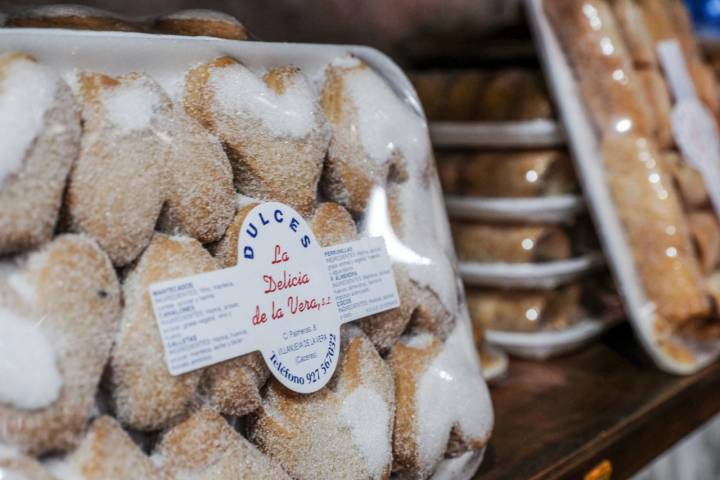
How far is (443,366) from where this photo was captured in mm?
691

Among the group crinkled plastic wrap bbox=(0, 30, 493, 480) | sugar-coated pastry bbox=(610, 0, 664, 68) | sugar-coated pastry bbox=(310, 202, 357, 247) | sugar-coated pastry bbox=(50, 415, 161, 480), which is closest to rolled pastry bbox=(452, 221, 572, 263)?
sugar-coated pastry bbox=(610, 0, 664, 68)

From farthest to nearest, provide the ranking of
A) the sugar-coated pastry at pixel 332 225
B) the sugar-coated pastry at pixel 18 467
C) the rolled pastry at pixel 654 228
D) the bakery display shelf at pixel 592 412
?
the rolled pastry at pixel 654 228 < the bakery display shelf at pixel 592 412 < the sugar-coated pastry at pixel 332 225 < the sugar-coated pastry at pixel 18 467

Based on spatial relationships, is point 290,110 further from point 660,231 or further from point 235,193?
point 660,231

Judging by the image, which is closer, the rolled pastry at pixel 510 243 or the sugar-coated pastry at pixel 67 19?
the sugar-coated pastry at pixel 67 19

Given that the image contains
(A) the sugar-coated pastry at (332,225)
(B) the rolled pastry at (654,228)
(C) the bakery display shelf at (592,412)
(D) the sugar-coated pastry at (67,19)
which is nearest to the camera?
(D) the sugar-coated pastry at (67,19)

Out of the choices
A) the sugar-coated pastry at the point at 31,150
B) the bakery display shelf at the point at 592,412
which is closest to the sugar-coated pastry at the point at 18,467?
the sugar-coated pastry at the point at 31,150

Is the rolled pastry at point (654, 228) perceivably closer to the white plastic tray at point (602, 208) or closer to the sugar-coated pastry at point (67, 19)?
the white plastic tray at point (602, 208)

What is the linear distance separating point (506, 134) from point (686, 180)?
27 cm

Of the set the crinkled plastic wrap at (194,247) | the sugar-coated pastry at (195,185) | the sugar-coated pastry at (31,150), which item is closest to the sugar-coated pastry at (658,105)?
the crinkled plastic wrap at (194,247)

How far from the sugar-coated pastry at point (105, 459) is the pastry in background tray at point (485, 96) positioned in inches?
31.0

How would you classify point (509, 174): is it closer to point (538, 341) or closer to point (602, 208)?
point (602, 208)

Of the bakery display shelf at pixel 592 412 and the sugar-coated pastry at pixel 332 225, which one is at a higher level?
the sugar-coated pastry at pixel 332 225

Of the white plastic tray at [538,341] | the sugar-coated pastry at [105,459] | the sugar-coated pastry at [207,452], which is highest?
the sugar-coated pastry at [105,459]

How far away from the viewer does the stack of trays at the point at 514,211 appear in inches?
43.3
